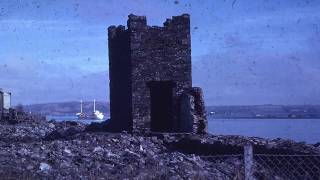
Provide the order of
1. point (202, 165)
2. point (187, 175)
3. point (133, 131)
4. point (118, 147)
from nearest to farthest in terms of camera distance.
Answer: point (187, 175), point (202, 165), point (118, 147), point (133, 131)

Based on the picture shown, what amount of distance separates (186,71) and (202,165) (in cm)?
632

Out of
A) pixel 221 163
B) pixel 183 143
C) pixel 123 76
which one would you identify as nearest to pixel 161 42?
pixel 123 76

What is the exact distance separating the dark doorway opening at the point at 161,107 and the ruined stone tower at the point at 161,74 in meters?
0.05

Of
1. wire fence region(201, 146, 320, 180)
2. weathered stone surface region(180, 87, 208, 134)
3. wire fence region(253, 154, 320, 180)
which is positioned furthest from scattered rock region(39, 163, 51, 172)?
weathered stone surface region(180, 87, 208, 134)

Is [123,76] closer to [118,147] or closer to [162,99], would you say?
[162,99]

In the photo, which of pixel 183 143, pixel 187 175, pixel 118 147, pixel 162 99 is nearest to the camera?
pixel 187 175

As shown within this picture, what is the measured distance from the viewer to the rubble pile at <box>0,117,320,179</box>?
44.4 feet

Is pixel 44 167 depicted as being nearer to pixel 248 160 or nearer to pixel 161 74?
pixel 248 160

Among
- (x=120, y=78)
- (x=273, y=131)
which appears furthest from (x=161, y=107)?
(x=273, y=131)

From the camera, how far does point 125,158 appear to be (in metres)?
15.6

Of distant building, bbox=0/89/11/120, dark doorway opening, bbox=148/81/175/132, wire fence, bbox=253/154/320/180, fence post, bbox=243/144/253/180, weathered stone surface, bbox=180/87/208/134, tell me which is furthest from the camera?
distant building, bbox=0/89/11/120

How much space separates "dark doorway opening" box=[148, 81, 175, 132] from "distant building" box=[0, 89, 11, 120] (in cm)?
1817

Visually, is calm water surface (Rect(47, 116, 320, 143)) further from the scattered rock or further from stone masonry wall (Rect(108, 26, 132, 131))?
the scattered rock

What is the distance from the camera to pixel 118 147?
17.2m
